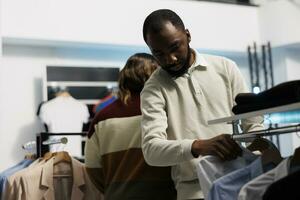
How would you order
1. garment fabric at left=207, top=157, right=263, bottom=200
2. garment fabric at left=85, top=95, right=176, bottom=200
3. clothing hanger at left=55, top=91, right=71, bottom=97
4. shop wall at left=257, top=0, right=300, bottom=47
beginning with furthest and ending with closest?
shop wall at left=257, top=0, right=300, bottom=47
clothing hanger at left=55, top=91, right=71, bottom=97
garment fabric at left=85, top=95, right=176, bottom=200
garment fabric at left=207, top=157, right=263, bottom=200

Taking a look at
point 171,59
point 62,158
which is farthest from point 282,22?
point 171,59

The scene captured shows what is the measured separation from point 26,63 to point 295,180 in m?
4.40

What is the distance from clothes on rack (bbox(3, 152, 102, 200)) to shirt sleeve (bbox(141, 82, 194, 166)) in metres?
0.87

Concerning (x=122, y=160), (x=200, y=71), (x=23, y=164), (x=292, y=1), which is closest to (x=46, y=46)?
(x=23, y=164)

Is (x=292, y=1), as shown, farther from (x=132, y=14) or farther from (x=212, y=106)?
(x=212, y=106)

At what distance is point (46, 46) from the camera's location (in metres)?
4.99

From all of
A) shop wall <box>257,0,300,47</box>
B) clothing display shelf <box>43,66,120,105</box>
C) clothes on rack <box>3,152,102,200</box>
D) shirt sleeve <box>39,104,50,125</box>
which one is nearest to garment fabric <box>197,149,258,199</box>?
clothes on rack <box>3,152,102,200</box>

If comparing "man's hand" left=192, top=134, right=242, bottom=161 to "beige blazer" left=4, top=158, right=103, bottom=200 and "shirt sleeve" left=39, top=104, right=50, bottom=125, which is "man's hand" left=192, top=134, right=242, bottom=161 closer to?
"beige blazer" left=4, top=158, right=103, bottom=200

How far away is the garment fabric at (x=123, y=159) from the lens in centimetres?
179

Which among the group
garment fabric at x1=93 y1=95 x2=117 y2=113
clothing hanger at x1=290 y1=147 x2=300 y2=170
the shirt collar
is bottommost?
clothing hanger at x1=290 y1=147 x2=300 y2=170

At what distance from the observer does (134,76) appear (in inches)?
76.7

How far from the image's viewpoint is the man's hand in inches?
49.5

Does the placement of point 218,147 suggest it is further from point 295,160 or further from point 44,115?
point 44,115

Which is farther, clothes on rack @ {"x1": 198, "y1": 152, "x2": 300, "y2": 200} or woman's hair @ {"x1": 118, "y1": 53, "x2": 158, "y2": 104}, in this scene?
woman's hair @ {"x1": 118, "y1": 53, "x2": 158, "y2": 104}
